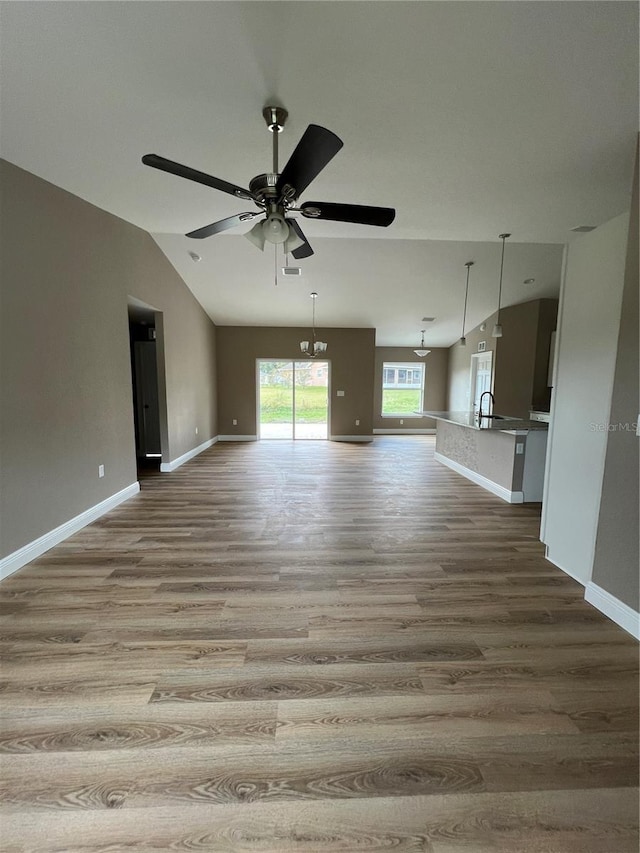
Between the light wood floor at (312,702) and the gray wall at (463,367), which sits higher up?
the gray wall at (463,367)

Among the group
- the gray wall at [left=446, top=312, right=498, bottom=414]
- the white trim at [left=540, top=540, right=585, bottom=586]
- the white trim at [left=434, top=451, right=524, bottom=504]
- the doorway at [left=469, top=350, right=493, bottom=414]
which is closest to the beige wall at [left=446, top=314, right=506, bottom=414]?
the gray wall at [left=446, top=312, right=498, bottom=414]

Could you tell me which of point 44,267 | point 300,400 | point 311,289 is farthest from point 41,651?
point 300,400

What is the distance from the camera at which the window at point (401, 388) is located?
32.5 feet

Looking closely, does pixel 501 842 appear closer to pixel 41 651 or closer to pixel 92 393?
pixel 41 651

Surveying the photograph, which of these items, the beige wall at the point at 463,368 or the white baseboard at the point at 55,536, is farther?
the beige wall at the point at 463,368

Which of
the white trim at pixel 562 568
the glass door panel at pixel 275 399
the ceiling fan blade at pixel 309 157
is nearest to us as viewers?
the ceiling fan blade at pixel 309 157

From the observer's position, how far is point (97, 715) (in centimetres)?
144

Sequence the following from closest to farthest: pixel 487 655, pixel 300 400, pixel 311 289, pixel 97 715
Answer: pixel 97 715 < pixel 487 655 < pixel 311 289 < pixel 300 400

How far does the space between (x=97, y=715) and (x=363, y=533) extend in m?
2.21

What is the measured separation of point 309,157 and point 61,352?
2595mm

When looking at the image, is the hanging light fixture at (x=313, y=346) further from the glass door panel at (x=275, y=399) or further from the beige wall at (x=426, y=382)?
the beige wall at (x=426, y=382)

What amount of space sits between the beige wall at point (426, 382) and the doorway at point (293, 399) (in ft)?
6.27

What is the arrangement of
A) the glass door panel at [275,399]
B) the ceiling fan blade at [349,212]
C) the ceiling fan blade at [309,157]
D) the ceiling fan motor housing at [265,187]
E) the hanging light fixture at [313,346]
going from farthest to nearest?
1. the glass door panel at [275,399]
2. the hanging light fixture at [313,346]
3. the ceiling fan blade at [349,212]
4. the ceiling fan motor housing at [265,187]
5. the ceiling fan blade at [309,157]

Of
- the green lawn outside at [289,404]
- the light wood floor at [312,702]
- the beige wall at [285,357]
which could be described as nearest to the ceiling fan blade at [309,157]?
the light wood floor at [312,702]
